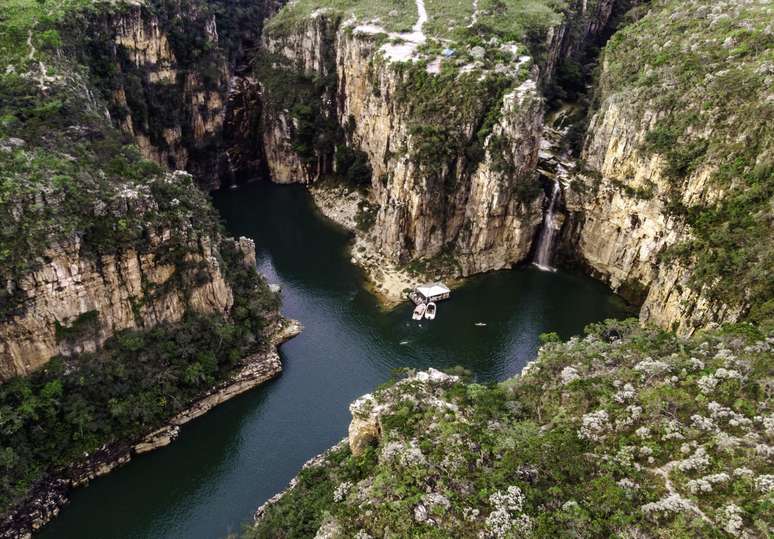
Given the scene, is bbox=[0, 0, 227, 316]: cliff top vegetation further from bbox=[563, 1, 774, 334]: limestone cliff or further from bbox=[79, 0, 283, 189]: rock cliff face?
bbox=[563, 1, 774, 334]: limestone cliff

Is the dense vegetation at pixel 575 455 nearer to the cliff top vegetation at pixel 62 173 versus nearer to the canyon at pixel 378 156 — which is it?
the canyon at pixel 378 156

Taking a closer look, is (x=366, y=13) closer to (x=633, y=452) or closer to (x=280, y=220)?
(x=280, y=220)

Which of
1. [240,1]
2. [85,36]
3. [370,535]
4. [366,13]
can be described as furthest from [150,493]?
[240,1]

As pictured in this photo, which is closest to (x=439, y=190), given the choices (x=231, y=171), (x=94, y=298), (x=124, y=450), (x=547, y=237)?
(x=547, y=237)

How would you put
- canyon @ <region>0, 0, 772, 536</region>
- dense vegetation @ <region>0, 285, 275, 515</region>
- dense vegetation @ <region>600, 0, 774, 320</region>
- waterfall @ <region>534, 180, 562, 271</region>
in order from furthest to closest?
waterfall @ <region>534, 180, 562, 271</region>
dense vegetation @ <region>600, 0, 774, 320</region>
canyon @ <region>0, 0, 772, 536</region>
dense vegetation @ <region>0, 285, 275, 515</region>

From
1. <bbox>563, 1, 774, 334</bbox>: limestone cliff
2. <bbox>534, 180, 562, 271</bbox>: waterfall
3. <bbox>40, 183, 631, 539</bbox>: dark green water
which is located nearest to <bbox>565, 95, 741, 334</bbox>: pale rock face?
<bbox>563, 1, 774, 334</bbox>: limestone cliff
